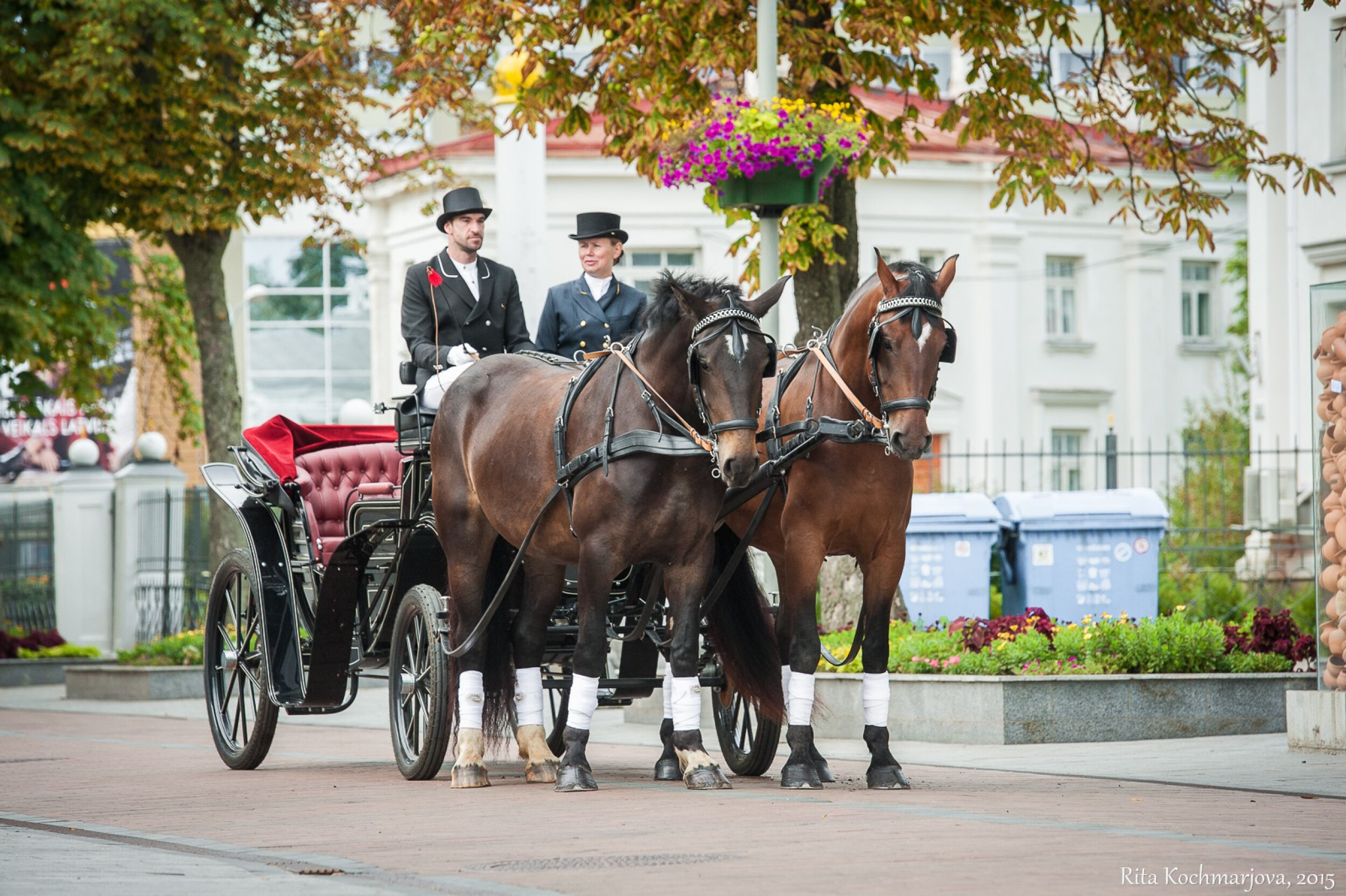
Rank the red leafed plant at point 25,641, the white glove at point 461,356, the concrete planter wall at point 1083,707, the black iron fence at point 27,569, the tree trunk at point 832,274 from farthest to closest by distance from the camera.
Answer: the black iron fence at point 27,569
the red leafed plant at point 25,641
the tree trunk at point 832,274
the concrete planter wall at point 1083,707
the white glove at point 461,356

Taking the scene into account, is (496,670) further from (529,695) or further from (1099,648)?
(1099,648)

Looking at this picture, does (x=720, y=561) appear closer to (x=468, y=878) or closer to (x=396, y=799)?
(x=396, y=799)

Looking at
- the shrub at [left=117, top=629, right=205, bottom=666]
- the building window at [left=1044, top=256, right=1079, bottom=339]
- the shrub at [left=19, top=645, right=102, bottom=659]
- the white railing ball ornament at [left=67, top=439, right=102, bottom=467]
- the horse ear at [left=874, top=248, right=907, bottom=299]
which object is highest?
the building window at [left=1044, top=256, right=1079, bottom=339]

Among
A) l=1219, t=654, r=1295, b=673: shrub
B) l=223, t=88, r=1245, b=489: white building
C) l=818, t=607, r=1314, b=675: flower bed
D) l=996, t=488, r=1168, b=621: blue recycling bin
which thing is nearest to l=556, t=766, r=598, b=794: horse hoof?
l=818, t=607, r=1314, b=675: flower bed

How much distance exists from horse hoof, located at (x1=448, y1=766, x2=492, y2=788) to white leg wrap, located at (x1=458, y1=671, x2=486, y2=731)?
218 millimetres

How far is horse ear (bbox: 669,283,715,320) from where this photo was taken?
8.33 m

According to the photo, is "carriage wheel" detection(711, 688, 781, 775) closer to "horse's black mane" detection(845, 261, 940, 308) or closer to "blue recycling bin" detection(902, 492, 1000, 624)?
"horse's black mane" detection(845, 261, 940, 308)

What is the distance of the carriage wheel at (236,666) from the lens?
1062cm

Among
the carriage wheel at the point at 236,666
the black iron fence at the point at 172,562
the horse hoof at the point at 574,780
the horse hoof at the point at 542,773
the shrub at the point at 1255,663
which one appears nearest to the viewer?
the horse hoof at the point at 574,780

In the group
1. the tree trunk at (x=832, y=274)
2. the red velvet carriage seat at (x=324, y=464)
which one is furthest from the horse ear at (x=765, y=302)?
the tree trunk at (x=832, y=274)

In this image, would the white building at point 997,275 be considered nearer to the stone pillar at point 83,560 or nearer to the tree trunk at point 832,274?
the stone pillar at point 83,560

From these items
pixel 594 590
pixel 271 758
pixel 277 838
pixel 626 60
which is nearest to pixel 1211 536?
pixel 626 60

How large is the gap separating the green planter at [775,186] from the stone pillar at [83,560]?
14.2 metres

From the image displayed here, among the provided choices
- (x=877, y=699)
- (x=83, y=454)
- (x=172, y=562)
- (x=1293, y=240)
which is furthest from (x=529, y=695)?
(x=83, y=454)
